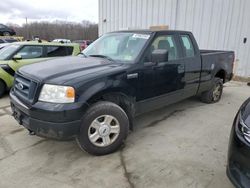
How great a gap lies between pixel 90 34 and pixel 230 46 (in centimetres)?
4631

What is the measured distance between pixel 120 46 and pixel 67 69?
1144mm

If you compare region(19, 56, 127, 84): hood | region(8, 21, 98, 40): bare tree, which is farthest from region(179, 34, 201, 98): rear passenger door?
region(8, 21, 98, 40): bare tree

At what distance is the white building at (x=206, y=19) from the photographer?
861cm

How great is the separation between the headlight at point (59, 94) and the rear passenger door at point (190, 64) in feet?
7.92

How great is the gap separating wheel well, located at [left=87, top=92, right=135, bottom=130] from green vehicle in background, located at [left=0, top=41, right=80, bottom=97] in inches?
159

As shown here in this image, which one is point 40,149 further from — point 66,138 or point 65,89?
point 65,89

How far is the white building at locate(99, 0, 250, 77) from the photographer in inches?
339

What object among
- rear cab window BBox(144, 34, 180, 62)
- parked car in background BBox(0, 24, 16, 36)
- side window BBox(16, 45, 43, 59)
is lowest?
side window BBox(16, 45, 43, 59)

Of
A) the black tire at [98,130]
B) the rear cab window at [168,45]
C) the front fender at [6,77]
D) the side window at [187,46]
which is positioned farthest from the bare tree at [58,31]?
the black tire at [98,130]

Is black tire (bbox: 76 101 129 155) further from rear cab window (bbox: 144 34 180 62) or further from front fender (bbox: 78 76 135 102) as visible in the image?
rear cab window (bbox: 144 34 180 62)

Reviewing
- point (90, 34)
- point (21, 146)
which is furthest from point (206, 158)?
point (90, 34)

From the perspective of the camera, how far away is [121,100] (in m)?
3.29

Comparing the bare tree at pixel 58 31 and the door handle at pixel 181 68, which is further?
the bare tree at pixel 58 31

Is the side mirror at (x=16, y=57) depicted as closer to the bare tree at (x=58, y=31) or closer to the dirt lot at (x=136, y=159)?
the dirt lot at (x=136, y=159)
